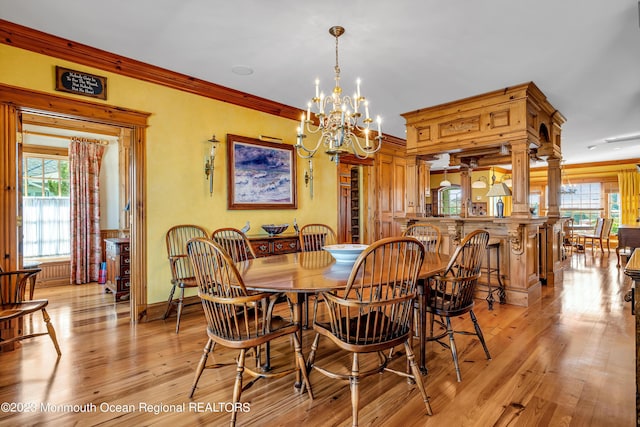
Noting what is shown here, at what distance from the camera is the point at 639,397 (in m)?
1.47

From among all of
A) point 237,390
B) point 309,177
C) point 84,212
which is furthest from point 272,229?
point 84,212

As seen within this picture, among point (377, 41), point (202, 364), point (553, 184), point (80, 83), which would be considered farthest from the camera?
point (553, 184)

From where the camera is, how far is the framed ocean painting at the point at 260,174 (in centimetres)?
420

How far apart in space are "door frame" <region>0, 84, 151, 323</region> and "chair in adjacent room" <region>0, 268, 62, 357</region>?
0.17 m

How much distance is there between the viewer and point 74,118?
10.2ft

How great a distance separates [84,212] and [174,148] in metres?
2.84

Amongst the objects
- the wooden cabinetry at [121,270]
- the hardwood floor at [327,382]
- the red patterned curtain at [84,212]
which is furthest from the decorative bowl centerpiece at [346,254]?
the red patterned curtain at [84,212]

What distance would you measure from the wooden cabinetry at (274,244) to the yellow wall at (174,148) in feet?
1.39

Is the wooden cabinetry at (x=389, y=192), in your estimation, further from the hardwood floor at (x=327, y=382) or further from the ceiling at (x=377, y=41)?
the hardwood floor at (x=327, y=382)

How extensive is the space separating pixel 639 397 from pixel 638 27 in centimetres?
288

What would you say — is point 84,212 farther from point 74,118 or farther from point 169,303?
point 169,303

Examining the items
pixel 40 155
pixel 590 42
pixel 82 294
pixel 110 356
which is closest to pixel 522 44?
pixel 590 42

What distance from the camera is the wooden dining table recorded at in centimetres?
181

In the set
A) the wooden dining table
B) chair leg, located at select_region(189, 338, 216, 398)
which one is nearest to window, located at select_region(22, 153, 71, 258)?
the wooden dining table
